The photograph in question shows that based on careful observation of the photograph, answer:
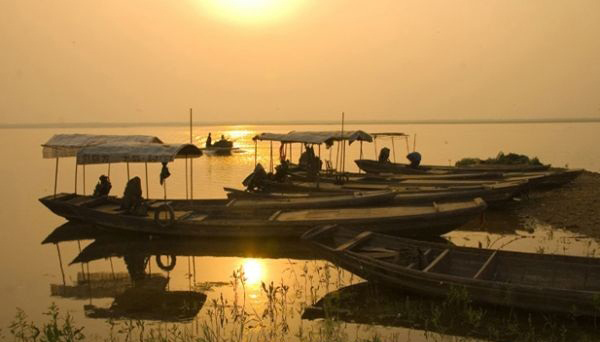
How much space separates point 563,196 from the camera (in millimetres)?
18719

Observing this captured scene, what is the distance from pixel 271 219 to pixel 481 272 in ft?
19.6

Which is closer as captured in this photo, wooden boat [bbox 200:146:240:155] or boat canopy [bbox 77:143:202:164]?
boat canopy [bbox 77:143:202:164]

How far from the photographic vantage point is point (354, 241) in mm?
9969

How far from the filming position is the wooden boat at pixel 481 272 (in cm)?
745

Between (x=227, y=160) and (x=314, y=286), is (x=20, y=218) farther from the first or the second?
(x=227, y=160)

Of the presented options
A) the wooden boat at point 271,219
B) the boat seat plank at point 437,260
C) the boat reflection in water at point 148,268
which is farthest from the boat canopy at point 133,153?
the boat seat plank at point 437,260

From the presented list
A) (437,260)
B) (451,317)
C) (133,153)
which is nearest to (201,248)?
(133,153)

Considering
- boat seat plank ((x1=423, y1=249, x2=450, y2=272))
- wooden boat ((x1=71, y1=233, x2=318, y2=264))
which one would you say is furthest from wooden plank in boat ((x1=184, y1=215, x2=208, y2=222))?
boat seat plank ((x1=423, y1=249, x2=450, y2=272))

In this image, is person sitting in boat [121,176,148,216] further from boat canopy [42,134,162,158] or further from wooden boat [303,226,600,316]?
wooden boat [303,226,600,316]

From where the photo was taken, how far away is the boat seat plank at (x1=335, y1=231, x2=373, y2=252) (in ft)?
31.5

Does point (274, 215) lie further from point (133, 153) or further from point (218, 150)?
point (218, 150)

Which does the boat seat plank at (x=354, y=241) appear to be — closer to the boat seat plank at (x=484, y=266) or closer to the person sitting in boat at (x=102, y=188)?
the boat seat plank at (x=484, y=266)

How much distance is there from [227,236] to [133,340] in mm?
5465

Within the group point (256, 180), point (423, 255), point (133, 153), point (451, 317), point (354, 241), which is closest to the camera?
point (451, 317)
